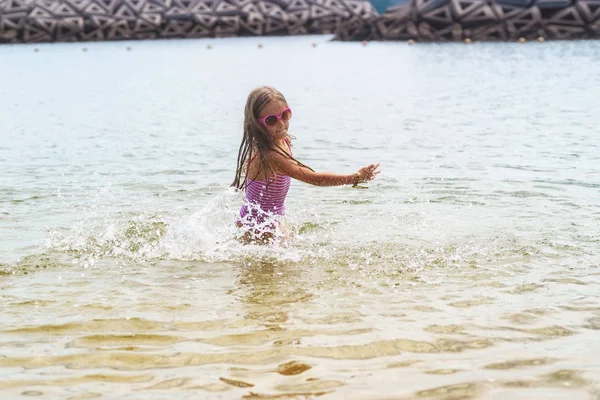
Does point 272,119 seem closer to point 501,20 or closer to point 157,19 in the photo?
point 501,20

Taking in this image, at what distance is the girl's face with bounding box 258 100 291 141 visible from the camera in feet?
19.1

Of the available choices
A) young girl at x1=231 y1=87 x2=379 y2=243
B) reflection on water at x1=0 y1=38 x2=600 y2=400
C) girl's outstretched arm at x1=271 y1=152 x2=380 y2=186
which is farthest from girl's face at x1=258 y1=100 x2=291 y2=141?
reflection on water at x1=0 y1=38 x2=600 y2=400

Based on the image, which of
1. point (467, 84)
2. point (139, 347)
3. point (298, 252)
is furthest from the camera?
point (467, 84)

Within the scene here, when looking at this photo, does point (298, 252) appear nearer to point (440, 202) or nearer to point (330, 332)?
point (330, 332)

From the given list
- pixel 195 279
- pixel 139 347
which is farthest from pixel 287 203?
pixel 139 347

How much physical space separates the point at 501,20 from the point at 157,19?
28958 mm

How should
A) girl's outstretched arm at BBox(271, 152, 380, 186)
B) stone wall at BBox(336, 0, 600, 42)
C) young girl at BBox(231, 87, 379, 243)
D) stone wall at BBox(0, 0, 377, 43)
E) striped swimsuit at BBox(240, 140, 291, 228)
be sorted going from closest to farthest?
girl's outstretched arm at BBox(271, 152, 380, 186) → young girl at BBox(231, 87, 379, 243) → striped swimsuit at BBox(240, 140, 291, 228) → stone wall at BBox(336, 0, 600, 42) → stone wall at BBox(0, 0, 377, 43)

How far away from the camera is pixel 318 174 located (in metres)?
5.73

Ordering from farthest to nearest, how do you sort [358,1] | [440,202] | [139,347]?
[358,1]
[440,202]
[139,347]

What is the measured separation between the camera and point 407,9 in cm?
4872

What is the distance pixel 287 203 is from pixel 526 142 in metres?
4.88

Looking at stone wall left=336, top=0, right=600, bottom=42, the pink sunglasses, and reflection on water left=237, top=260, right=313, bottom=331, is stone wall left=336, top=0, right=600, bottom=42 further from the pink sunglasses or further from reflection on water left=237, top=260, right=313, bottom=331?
reflection on water left=237, top=260, right=313, bottom=331

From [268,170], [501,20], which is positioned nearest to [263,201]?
[268,170]

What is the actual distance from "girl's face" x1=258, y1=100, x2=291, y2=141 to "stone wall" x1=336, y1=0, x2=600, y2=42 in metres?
41.0
